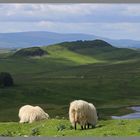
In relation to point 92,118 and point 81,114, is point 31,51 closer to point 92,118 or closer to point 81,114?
point 92,118

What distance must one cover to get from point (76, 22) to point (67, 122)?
2.16 meters

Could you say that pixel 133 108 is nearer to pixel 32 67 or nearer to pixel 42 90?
pixel 32 67

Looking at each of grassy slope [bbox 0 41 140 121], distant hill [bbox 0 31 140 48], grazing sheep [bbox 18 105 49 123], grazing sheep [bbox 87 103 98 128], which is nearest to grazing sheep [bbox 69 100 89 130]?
grazing sheep [bbox 87 103 98 128]

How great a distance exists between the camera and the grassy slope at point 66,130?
804 cm

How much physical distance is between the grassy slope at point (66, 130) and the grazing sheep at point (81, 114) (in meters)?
0.17

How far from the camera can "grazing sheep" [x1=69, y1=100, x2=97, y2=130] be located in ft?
30.5

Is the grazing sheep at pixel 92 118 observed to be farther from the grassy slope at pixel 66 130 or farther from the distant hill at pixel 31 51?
the distant hill at pixel 31 51

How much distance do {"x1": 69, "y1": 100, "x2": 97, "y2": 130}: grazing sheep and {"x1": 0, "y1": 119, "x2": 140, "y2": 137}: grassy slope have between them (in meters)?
0.17

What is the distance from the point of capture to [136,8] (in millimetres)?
7984

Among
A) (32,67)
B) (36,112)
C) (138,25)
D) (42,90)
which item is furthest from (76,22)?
(42,90)

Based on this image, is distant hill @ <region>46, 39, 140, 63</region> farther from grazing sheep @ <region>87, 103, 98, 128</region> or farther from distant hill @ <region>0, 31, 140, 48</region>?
grazing sheep @ <region>87, 103, 98, 128</region>

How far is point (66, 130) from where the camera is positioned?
29.2 feet

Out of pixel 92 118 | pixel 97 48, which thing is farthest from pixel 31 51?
pixel 92 118

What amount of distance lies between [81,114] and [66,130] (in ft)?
2.16
